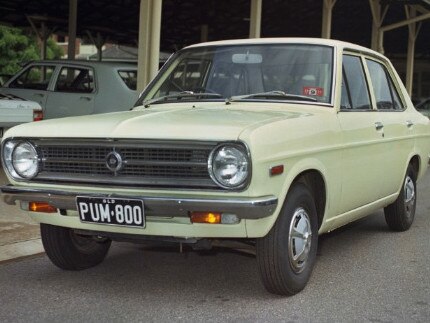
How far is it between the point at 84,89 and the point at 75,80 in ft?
0.91

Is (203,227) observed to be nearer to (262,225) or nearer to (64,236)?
(262,225)

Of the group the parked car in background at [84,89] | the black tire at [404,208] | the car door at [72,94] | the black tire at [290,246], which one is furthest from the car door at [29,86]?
the black tire at [290,246]

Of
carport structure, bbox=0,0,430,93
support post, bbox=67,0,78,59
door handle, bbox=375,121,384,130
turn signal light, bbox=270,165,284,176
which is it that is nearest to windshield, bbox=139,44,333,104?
door handle, bbox=375,121,384,130

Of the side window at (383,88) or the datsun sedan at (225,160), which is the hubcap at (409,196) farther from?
the datsun sedan at (225,160)

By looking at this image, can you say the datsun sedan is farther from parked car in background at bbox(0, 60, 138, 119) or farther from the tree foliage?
the tree foliage

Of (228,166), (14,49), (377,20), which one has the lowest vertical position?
(228,166)

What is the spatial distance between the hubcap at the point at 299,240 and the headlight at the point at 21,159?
1748 millimetres

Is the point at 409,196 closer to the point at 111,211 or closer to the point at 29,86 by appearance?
the point at 111,211

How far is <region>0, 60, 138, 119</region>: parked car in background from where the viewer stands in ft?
33.1

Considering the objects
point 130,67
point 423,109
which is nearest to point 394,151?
point 130,67

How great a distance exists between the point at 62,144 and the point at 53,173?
220mm

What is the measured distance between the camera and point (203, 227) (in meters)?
3.68

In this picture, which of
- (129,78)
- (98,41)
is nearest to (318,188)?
(129,78)

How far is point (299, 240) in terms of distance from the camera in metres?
4.15
